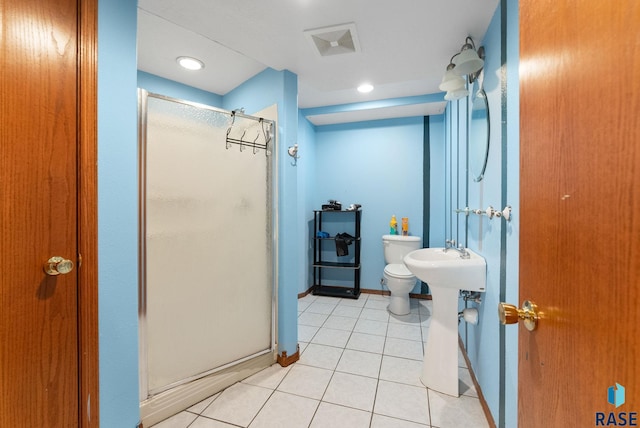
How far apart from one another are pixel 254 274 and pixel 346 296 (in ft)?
5.76

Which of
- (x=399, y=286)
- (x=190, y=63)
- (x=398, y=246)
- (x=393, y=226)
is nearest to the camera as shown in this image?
(x=190, y=63)

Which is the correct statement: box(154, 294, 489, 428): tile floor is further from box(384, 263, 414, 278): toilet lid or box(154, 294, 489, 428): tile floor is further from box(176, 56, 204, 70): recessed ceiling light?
box(176, 56, 204, 70): recessed ceiling light

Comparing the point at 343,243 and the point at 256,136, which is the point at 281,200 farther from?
the point at 343,243

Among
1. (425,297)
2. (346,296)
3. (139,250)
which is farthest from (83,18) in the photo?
(425,297)

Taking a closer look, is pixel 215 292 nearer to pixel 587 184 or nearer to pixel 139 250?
pixel 139 250

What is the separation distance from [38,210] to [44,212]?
0.7 inches

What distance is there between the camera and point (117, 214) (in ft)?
3.64

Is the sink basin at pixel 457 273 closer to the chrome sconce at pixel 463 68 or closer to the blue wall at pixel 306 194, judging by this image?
the chrome sconce at pixel 463 68

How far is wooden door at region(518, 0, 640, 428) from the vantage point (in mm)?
337

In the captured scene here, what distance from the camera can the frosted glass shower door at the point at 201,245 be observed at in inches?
55.9

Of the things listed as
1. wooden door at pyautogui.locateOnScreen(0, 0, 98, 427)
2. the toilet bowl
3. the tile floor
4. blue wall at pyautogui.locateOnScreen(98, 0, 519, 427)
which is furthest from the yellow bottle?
wooden door at pyautogui.locateOnScreen(0, 0, 98, 427)

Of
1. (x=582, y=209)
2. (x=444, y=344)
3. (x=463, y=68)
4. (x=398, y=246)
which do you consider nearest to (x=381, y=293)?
(x=398, y=246)

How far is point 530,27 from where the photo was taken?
0.61 metres

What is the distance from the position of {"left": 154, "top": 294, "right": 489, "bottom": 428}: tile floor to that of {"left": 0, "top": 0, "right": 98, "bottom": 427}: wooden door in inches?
29.1
